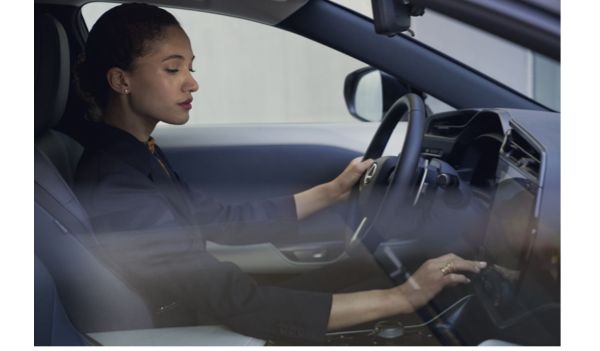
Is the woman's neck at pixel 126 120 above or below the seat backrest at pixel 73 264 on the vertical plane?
above

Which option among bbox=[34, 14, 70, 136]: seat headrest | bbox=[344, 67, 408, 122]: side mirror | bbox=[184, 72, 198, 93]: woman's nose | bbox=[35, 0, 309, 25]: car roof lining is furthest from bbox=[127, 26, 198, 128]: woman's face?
bbox=[344, 67, 408, 122]: side mirror

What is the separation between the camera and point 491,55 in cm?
153

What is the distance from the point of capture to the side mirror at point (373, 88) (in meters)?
2.02

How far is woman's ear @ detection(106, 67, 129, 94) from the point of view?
160 centimetres

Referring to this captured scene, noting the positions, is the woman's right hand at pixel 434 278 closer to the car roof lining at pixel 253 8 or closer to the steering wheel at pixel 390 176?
the steering wheel at pixel 390 176

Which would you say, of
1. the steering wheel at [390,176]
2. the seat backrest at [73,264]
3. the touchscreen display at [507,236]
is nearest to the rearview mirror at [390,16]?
the steering wheel at [390,176]

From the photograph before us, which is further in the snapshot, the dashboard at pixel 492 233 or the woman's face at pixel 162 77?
the woman's face at pixel 162 77

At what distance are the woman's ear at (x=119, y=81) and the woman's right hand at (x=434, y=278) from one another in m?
0.62

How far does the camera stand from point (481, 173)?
168cm

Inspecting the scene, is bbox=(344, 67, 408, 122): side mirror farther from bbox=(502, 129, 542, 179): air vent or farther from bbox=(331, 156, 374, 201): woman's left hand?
bbox=(502, 129, 542, 179): air vent

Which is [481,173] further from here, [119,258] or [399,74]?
[119,258]

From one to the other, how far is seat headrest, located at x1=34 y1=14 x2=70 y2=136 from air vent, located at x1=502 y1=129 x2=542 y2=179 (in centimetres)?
83
